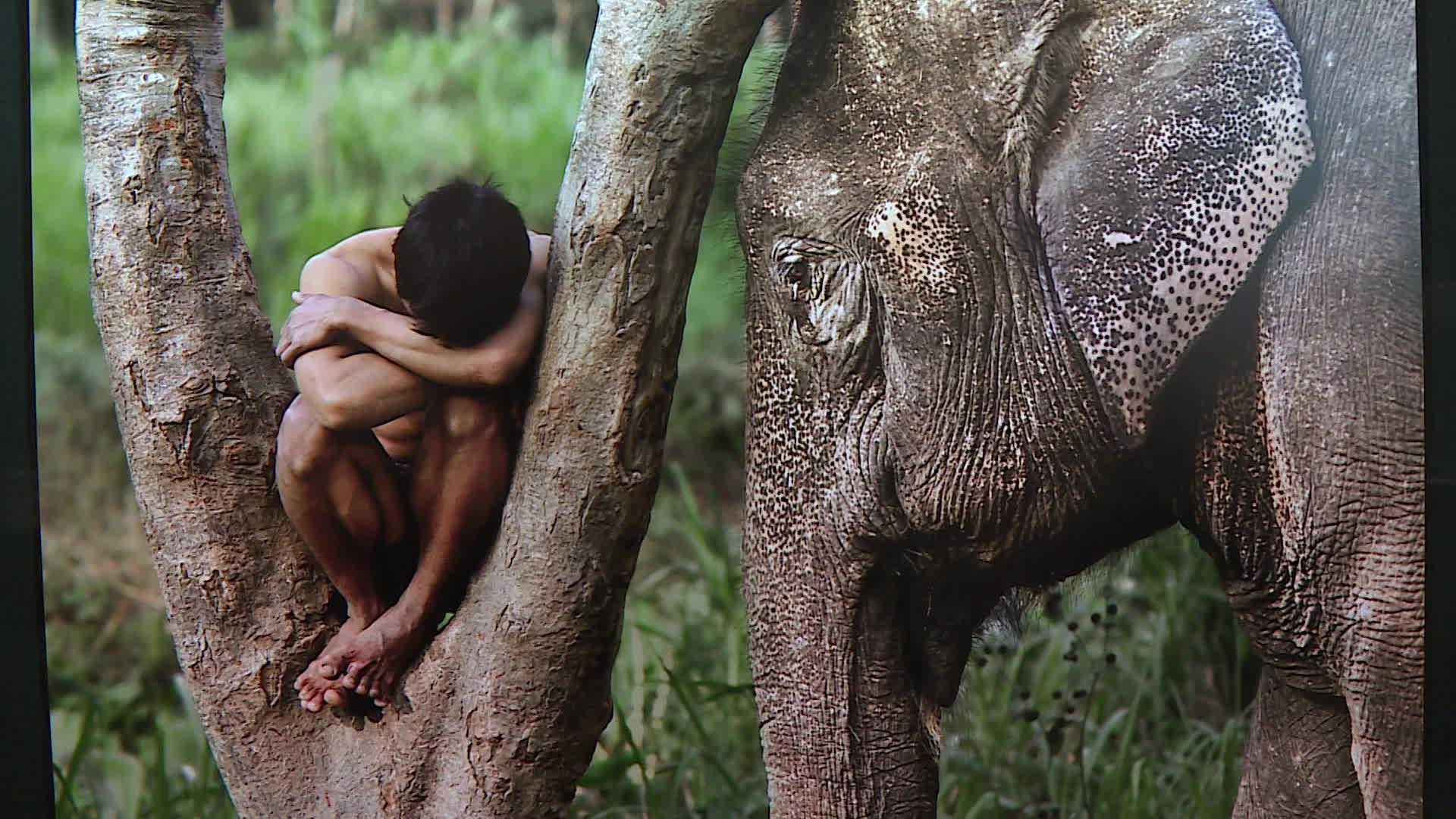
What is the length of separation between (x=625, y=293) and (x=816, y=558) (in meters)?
0.26

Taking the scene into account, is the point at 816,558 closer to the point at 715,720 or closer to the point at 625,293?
the point at 625,293

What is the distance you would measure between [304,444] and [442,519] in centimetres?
13

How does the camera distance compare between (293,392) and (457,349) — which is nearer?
(457,349)

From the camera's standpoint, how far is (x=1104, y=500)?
46.6 inches

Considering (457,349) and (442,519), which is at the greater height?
(457,349)

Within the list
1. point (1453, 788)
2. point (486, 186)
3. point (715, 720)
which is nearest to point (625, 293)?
point (486, 186)

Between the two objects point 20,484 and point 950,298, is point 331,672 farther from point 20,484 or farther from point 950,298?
point 950,298

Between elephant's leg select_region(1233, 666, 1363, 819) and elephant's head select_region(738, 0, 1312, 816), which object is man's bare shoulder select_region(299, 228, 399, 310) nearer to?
elephant's head select_region(738, 0, 1312, 816)

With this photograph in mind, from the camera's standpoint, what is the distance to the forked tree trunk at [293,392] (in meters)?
1.19

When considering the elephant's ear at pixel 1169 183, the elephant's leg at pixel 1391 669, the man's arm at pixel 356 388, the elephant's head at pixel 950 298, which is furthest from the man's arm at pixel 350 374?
the elephant's leg at pixel 1391 669

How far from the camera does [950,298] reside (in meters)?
1.17

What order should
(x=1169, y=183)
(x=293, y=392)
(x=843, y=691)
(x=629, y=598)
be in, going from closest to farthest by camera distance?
1. (x=1169, y=183)
2. (x=843, y=691)
3. (x=293, y=392)
4. (x=629, y=598)

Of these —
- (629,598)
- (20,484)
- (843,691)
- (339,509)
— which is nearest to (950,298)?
(843,691)

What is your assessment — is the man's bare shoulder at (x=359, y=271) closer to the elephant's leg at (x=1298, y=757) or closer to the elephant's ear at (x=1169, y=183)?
the elephant's ear at (x=1169, y=183)
